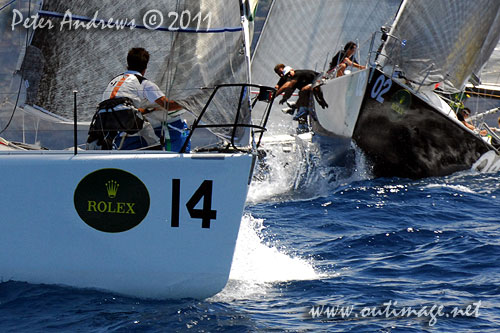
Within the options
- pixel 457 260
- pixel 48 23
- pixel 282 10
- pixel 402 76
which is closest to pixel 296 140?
pixel 402 76

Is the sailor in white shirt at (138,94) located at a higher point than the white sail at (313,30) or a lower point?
lower

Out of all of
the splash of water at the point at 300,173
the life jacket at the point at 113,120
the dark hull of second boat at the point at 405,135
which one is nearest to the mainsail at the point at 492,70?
the dark hull of second boat at the point at 405,135

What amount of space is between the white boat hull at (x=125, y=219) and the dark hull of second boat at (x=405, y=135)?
18.9 feet

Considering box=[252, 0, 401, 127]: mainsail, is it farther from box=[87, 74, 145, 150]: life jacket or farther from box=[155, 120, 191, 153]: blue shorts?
box=[87, 74, 145, 150]: life jacket

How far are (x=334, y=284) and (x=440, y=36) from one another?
7021mm

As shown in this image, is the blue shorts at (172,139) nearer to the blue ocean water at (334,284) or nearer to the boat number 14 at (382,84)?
the blue ocean water at (334,284)

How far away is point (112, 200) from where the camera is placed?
4.99 meters

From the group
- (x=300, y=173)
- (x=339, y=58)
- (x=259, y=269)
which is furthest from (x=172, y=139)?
(x=339, y=58)

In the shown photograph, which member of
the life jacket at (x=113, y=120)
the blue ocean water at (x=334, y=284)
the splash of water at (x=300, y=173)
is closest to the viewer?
the blue ocean water at (x=334, y=284)

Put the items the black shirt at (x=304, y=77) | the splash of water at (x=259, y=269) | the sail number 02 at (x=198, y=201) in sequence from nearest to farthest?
the sail number 02 at (x=198, y=201) → the splash of water at (x=259, y=269) → the black shirt at (x=304, y=77)

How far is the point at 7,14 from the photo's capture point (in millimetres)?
5449

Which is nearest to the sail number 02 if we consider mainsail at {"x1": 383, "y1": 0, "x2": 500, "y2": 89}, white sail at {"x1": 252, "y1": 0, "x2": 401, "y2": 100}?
mainsail at {"x1": 383, "y1": 0, "x2": 500, "y2": 89}

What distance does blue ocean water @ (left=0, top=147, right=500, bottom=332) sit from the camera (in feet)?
15.4

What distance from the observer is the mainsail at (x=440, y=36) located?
11383mm
